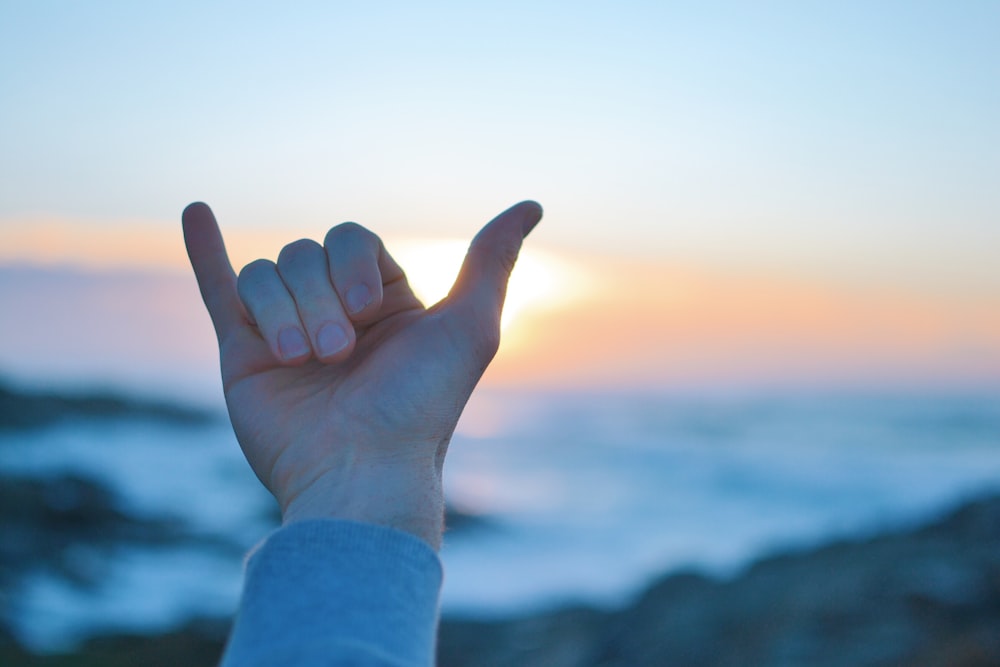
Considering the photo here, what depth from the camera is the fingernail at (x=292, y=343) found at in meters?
1.58

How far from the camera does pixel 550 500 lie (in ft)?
45.7

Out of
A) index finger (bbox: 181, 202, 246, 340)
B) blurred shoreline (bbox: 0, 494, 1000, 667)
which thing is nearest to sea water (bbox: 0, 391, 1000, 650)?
blurred shoreline (bbox: 0, 494, 1000, 667)

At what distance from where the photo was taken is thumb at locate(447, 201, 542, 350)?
1.79 metres

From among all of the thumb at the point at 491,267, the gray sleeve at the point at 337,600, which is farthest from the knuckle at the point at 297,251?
the gray sleeve at the point at 337,600

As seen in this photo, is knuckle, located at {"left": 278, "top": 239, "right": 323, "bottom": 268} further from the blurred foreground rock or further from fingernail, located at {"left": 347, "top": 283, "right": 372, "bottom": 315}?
the blurred foreground rock

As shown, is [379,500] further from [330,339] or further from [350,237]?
[350,237]

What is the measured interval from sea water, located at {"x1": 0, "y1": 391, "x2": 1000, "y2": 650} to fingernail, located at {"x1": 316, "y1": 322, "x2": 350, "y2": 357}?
5582 millimetres

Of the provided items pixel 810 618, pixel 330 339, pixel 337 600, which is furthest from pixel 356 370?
pixel 810 618

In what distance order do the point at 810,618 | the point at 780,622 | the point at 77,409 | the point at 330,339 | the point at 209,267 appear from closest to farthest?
the point at 330,339, the point at 209,267, the point at 810,618, the point at 780,622, the point at 77,409

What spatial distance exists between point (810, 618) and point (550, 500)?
29.0ft

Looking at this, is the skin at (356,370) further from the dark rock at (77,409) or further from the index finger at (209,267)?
the dark rock at (77,409)

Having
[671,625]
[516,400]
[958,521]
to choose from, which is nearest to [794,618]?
[671,625]

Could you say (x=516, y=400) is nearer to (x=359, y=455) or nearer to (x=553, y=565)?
(x=553, y=565)

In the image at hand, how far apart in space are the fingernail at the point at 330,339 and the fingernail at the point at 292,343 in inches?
1.2
